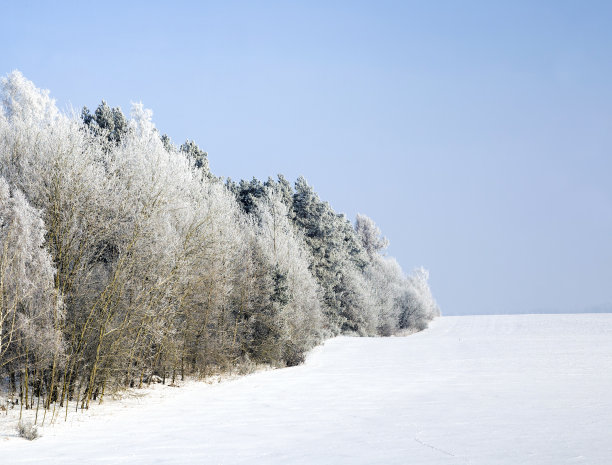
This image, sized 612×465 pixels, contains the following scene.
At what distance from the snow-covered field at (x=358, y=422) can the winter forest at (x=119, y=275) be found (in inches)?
62.0

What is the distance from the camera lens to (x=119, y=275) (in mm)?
14422

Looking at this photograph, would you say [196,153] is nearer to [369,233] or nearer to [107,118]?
[107,118]

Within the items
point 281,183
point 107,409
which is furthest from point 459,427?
point 281,183

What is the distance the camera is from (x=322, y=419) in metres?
12.0

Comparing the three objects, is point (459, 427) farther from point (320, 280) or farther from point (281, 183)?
point (281, 183)

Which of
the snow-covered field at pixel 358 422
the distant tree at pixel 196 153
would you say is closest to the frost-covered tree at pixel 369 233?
the distant tree at pixel 196 153

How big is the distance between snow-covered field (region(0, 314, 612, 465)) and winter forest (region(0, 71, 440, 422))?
157 cm

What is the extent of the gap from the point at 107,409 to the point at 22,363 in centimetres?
282

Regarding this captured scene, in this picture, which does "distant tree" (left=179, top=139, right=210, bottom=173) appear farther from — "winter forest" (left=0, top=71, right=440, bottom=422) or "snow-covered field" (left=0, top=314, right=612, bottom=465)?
"snow-covered field" (left=0, top=314, right=612, bottom=465)

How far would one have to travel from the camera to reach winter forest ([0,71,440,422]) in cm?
1237

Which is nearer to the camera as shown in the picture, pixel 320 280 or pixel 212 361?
pixel 212 361

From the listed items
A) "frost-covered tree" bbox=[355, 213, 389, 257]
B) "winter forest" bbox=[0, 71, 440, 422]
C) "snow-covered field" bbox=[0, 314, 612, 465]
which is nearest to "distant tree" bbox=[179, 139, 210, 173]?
"winter forest" bbox=[0, 71, 440, 422]

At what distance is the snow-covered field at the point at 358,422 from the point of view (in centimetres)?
835

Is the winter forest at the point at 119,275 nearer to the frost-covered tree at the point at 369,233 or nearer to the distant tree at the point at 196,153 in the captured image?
the distant tree at the point at 196,153
